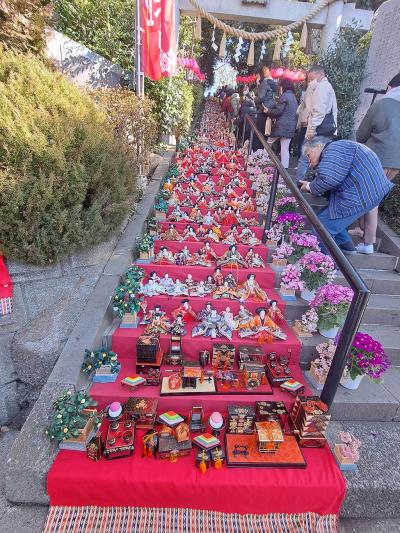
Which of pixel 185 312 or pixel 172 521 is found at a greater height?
pixel 185 312

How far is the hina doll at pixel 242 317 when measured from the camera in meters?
3.59

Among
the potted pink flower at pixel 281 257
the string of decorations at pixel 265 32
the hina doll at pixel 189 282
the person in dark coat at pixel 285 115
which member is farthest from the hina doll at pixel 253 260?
the string of decorations at pixel 265 32

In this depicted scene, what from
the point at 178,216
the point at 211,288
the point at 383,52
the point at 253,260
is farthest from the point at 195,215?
the point at 383,52

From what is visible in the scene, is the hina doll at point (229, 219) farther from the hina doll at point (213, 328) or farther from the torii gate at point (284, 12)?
the torii gate at point (284, 12)

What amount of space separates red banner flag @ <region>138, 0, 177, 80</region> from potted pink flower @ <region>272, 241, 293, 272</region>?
4.40 metres

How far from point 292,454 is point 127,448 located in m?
1.27

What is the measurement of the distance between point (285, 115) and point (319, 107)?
1.16m

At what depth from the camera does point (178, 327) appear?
3490 mm

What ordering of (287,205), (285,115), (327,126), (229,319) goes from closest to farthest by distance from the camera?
1. (229,319)
2. (287,205)
3. (327,126)
4. (285,115)

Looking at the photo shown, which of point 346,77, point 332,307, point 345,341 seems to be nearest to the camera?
point 345,341

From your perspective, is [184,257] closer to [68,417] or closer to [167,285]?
[167,285]

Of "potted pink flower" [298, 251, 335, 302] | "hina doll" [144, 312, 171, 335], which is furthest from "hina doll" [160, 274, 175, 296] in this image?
"potted pink flower" [298, 251, 335, 302]

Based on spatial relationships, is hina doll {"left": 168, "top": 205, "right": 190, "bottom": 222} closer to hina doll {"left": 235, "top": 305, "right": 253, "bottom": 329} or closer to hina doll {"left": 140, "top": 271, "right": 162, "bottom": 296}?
hina doll {"left": 140, "top": 271, "right": 162, "bottom": 296}

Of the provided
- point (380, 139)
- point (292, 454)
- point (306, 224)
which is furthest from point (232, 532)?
point (380, 139)
